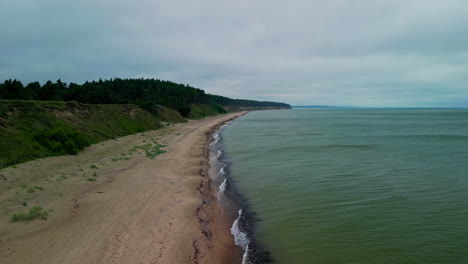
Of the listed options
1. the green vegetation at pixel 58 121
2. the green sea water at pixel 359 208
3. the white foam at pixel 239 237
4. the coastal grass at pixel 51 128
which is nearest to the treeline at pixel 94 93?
the green vegetation at pixel 58 121

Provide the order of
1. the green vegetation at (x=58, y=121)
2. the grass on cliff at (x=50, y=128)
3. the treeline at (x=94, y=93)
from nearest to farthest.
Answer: the grass on cliff at (x=50, y=128)
the green vegetation at (x=58, y=121)
the treeline at (x=94, y=93)

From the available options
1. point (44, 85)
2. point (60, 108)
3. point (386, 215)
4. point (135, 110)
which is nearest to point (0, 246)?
point (386, 215)

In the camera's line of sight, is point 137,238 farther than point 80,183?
No

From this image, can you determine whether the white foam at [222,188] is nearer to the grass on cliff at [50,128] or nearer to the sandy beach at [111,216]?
the sandy beach at [111,216]

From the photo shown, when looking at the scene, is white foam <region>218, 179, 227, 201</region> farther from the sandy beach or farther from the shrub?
the shrub

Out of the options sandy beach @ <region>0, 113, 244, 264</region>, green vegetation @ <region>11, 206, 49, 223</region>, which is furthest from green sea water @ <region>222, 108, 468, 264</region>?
green vegetation @ <region>11, 206, 49, 223</region>

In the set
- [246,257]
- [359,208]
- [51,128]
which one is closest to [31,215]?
[246,257]

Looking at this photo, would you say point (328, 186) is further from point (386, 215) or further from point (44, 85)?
point (44, 85)
